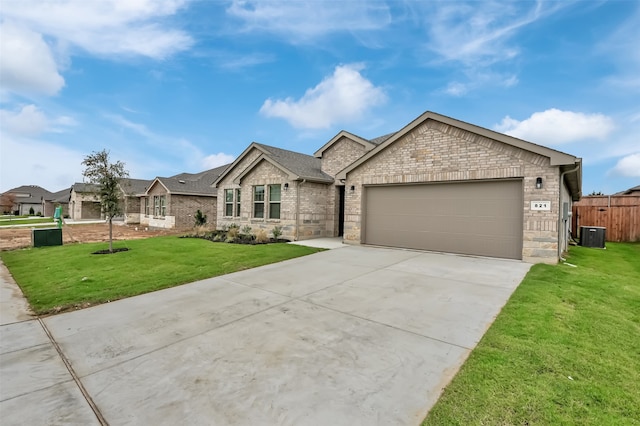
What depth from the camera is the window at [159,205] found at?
25.5 meters

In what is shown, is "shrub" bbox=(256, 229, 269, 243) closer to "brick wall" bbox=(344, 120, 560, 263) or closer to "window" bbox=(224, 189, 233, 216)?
"brick wall" bbox=(344, 120, 560, 263)

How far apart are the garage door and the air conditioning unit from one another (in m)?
8.08

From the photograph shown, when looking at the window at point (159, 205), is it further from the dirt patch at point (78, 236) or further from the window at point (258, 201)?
the window at point (258, 201)

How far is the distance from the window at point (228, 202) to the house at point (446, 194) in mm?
4184

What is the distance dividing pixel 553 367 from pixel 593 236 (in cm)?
1513

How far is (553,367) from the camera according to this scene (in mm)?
3178

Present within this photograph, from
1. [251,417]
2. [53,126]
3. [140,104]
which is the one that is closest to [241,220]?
[140,104]

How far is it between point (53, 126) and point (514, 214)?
25848mm

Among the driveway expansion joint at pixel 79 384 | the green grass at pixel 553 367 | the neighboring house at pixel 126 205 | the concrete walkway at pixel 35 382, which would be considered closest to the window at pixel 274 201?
the concrete walkway at pixel 35 382

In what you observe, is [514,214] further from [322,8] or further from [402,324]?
[322,8]

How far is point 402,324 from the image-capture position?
4480 mm

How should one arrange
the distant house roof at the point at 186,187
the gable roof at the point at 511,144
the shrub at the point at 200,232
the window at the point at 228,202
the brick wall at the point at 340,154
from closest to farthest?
the gable roof at the point at 511,144, the brick wall at the point at 340,154, the shrub at the point at 200,232, the window at the point at 228,202, the distant house roof at the point at 186,187

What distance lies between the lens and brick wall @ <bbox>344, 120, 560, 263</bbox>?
8812 mm

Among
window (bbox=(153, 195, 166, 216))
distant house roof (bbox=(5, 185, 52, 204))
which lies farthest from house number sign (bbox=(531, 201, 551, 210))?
distant house roof (bbox=(5, 185, 52, 204))
